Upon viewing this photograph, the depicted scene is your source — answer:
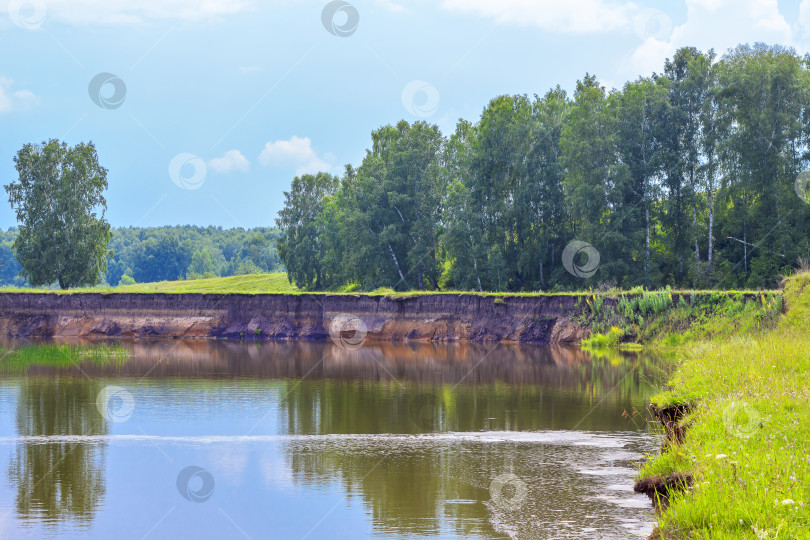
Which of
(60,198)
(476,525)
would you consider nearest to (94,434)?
(476,525)

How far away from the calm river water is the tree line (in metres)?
30.1

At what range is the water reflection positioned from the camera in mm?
14241

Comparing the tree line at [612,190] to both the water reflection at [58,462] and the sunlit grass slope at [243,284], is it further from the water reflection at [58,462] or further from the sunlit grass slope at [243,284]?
the water reflection at [58,462]

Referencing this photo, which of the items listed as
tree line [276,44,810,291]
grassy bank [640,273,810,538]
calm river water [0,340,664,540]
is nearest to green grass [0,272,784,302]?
tree line [276,44,810,291]

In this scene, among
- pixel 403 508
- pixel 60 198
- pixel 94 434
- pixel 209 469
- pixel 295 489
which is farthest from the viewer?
pixel 60 198

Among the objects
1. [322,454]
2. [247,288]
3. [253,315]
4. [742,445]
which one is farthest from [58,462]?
[247,288]

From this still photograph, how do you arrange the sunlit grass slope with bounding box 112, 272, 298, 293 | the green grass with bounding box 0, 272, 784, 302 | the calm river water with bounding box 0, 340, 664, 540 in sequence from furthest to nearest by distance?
the sunlit grass slope with bounding box 112, 272, 298, 293 → the green grass with bounding box 0, 272, 784, 302 → the calm river water with bounding box 0, 340, 664, 540

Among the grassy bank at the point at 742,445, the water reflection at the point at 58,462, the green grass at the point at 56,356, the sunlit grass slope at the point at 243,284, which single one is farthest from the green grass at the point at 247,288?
the water reflection at the point at 58,462

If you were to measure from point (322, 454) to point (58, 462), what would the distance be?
18.3 ft

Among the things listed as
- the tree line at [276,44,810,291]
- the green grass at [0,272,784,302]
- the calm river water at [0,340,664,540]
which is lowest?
the calm river water at [0,340,664,540]

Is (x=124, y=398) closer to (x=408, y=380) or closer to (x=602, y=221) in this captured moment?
(x=408, y=380)

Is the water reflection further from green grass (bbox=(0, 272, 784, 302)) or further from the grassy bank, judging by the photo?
green grass (bbox=(0, 272, 784, 302))

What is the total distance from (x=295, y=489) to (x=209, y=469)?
2618 millimetres

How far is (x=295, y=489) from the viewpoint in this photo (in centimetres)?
1565
